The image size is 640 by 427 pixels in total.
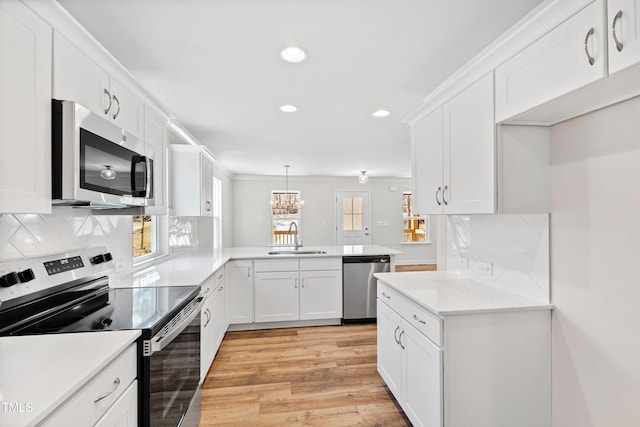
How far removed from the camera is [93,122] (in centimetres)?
136

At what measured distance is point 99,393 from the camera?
98 cm

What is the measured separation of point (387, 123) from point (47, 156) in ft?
9.50

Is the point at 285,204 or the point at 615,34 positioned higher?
the point at 615,34

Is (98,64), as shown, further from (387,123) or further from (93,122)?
(387,123)

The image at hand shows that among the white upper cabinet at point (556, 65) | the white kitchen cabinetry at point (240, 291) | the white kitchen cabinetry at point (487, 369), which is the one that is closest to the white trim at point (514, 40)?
the white upper cabinet at point (556, 65)

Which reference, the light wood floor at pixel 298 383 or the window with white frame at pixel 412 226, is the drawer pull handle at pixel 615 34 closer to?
the light wood floor at pixel 298 383

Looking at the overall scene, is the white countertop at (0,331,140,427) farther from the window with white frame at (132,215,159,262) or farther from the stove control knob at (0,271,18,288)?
the window with white frame at (132,215,159,262)

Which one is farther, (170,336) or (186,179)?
(186,179)

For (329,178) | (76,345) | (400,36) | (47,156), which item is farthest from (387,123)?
(329,178)

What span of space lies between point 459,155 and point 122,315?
2.07m

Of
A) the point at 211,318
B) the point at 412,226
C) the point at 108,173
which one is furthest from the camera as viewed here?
the point at 412,226

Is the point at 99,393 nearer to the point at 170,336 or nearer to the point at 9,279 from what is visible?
A: the point at 170,336

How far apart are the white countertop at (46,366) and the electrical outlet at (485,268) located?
2133 mm

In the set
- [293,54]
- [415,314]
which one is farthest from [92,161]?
[415,314]
